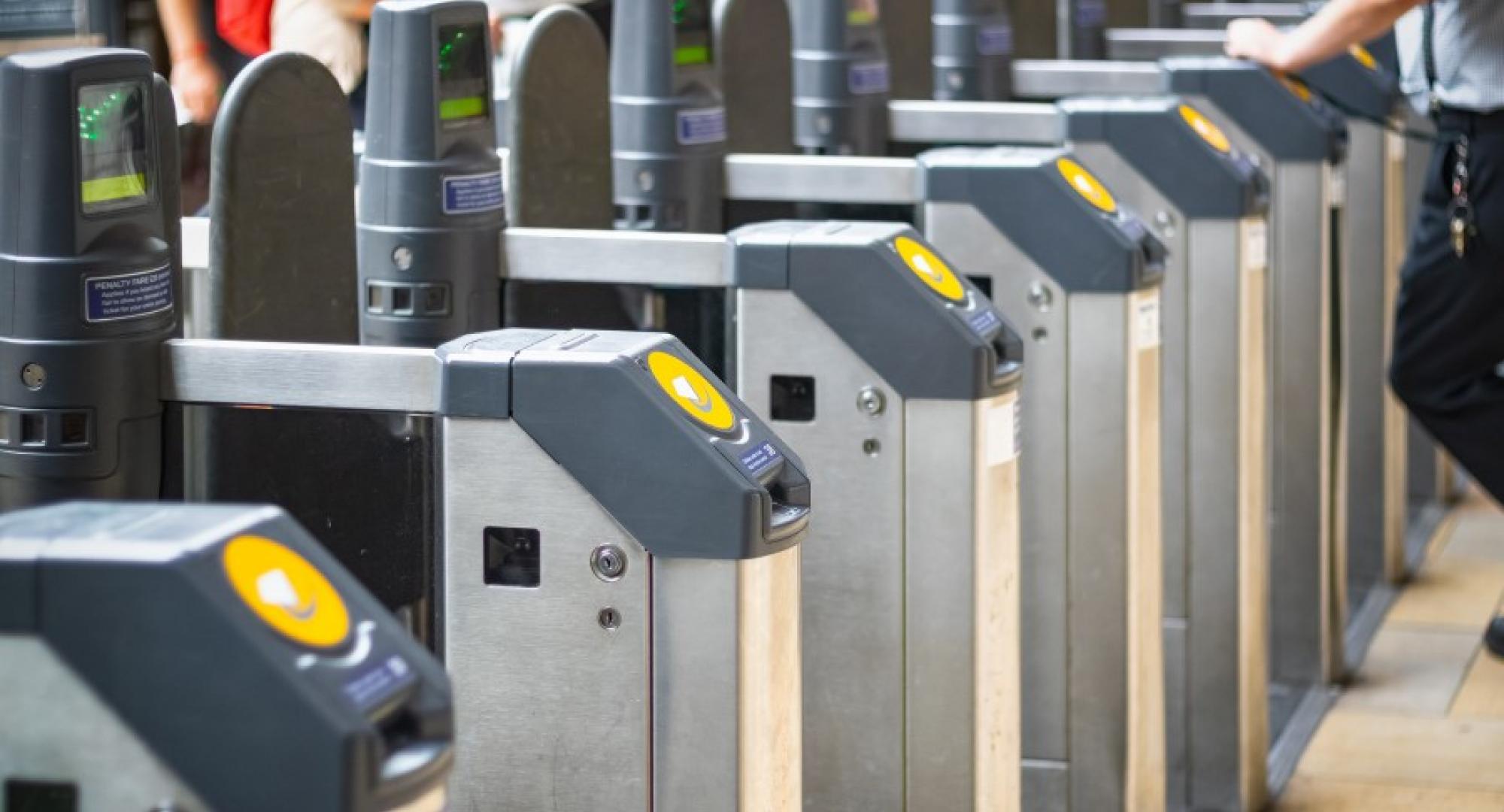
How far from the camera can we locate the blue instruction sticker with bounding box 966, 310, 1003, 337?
2689 mm

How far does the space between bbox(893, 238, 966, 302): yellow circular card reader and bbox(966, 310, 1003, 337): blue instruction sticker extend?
1.2 inches

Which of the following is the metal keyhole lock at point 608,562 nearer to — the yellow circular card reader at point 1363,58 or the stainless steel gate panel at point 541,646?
the stainless steel gate panel at point 541,646

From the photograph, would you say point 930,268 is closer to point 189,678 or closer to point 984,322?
point 984,322

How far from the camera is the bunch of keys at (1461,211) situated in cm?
408

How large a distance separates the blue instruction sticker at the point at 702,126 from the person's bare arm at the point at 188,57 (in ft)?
2.46

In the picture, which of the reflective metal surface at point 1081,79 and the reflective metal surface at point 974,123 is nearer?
the reflective metal surface at point 974,123

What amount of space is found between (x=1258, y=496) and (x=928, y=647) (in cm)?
129

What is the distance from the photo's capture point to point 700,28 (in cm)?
355

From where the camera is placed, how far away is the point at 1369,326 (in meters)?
5.19

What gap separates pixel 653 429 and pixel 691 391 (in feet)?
0.27

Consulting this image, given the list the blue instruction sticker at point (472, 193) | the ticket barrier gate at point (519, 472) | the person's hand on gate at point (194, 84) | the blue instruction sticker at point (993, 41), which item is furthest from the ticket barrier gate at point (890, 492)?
the blue instruction sticker at point (993, 41)

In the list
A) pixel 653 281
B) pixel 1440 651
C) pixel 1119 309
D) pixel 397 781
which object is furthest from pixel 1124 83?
pixel 397 781

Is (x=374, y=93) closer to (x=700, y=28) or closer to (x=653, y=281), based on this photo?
(x=653, y=281)

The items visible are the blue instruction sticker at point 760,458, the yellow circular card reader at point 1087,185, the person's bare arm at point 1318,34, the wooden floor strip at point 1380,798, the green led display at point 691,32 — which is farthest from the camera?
the person's bare arm at point 1318,34
